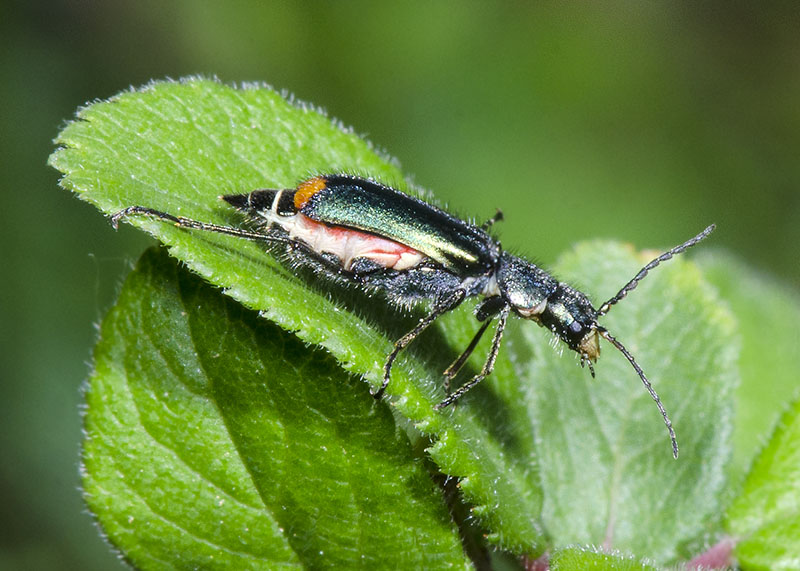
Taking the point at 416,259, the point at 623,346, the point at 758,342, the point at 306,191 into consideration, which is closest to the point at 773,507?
the point at 623,346

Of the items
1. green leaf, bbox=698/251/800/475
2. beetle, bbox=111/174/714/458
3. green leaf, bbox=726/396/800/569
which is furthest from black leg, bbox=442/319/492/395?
green leaf, bbox=698/251/800/475

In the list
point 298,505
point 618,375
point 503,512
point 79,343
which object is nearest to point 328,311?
point 298,505

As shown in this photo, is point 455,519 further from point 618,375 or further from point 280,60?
point 280,60

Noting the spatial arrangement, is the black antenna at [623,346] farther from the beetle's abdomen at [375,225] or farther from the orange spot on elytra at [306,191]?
the orange spot on elytra at [306,191]

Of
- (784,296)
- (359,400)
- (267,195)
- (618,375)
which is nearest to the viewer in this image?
(359,400)

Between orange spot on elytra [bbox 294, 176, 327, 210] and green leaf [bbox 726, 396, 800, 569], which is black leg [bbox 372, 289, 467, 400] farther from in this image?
green leaf [bbox 726, 396, 800, 569]

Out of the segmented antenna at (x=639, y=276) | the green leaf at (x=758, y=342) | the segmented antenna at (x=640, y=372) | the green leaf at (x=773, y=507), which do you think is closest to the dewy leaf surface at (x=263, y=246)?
the segmented antenna at (x=640, y=372)

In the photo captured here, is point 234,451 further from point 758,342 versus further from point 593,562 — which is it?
point 758,342

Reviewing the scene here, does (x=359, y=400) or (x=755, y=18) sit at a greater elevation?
(x=755, y=18)
